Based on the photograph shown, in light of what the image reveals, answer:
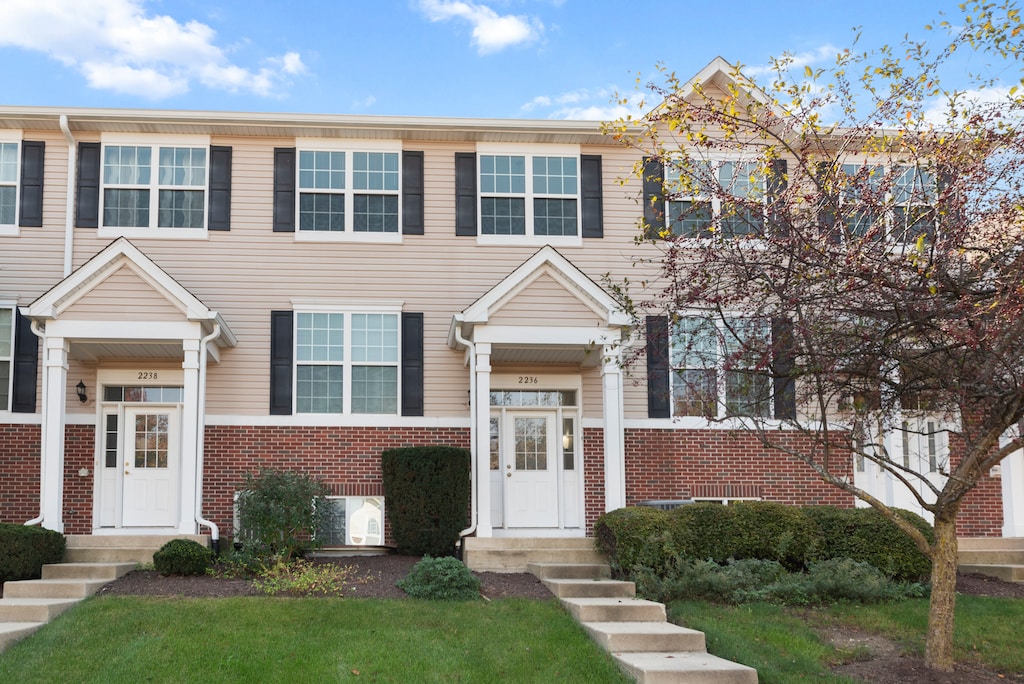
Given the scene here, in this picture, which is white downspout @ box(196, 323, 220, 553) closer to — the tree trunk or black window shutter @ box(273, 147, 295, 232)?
black window shutter @ box(273, 147, 295, 232)

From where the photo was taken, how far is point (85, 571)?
11602mm

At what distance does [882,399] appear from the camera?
29.3ft

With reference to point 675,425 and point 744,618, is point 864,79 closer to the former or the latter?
point 744,618

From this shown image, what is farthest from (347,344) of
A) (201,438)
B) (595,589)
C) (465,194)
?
(595,589)

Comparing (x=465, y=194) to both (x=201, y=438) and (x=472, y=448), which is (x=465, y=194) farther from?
(x=201, y=438)

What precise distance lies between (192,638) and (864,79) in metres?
7.43

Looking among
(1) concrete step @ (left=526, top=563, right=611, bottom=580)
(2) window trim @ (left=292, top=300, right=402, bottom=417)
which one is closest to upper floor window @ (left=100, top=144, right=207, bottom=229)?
(2) window trim @ (left=292, top=300, right=402, bottom=417)

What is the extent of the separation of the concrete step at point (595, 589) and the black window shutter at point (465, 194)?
20.0 feet

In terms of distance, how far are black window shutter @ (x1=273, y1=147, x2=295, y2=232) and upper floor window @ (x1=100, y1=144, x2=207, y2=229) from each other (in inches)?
40.3

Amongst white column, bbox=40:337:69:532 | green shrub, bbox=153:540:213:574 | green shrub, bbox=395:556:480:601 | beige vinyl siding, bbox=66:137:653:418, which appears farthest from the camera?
beige vinyl siding, bbox=66:137:653:418

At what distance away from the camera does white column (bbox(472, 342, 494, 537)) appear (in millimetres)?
13070

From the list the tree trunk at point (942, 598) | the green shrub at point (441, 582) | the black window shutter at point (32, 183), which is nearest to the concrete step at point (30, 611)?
the green shrub at point (441, 582)

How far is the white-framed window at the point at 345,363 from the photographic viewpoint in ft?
47.6

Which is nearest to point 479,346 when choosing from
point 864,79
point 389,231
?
point 389,231
